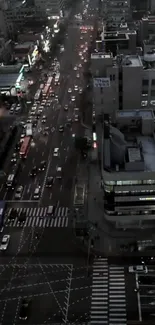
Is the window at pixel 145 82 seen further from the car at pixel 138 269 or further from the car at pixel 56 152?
the car at pixel 138 269

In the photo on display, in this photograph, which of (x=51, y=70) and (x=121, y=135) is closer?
(x=121, y=135)

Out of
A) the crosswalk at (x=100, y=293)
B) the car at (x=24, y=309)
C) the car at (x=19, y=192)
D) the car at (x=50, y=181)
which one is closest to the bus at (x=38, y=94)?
the car at (x=50, y=181)

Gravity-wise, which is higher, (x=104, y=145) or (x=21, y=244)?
(x=104, y=145)

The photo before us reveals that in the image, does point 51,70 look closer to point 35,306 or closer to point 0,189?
point 0,189

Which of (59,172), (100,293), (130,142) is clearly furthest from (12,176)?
(100,293)

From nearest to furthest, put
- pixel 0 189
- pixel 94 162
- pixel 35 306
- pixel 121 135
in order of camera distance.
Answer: pixel 35 306, pixel 121 135, pixel 0 189, pixel 94 162

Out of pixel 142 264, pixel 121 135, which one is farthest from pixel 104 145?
pixel 142 264

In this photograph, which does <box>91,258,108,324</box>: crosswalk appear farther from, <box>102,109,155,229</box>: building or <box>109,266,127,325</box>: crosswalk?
<box>102,109,155,229</box>: building

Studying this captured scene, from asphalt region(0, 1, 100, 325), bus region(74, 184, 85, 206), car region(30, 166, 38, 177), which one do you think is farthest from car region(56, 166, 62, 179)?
bus region(74, 184, 85, 206)
